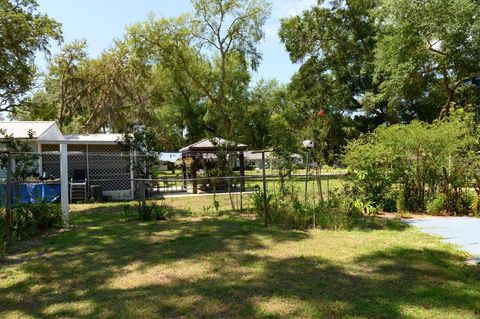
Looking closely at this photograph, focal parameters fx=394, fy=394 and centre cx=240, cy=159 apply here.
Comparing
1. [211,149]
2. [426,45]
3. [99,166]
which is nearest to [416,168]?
[211,149]

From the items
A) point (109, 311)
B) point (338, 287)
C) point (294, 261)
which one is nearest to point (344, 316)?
point (338, 287)

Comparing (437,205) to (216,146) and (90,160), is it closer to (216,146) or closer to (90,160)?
(216,146)

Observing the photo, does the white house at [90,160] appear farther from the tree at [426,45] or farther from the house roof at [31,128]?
the tree at [426,45]

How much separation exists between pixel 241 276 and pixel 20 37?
1064 centimetres

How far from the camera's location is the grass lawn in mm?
3764

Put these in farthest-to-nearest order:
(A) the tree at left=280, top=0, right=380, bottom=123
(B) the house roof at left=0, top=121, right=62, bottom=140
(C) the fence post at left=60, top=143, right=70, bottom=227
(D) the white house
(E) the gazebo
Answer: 1. (A) the tree at left=280, top=0, right=380, bottom=123
2. (E) the gazebo
3. (D) the white house
4. (B) the house roof at left=0, top=121, right=62, bottom=140
5. (C) the fence post at left=60, top=143, right=70, bottom=227

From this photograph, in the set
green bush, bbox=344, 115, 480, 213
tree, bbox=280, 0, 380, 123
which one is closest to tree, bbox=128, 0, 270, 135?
tree, bbox=280, 0, 380, 123

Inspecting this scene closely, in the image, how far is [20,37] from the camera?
37.9 feet

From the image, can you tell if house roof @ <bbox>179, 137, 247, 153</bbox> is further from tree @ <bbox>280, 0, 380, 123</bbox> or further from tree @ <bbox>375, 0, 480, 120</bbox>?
tree @ <bbox>280, 0, 380, 123</bbox>

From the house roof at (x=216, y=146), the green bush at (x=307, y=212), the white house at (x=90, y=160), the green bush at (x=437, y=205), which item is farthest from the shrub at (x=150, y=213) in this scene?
the house roof at (x=216, y=146)

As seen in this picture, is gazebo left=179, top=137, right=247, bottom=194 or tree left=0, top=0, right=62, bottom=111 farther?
gazebo left=179, top=137, right=247, bottom=194

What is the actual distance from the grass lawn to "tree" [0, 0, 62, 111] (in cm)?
709

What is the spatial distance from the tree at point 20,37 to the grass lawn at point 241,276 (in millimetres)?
7093

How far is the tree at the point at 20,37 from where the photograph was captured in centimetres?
1131
